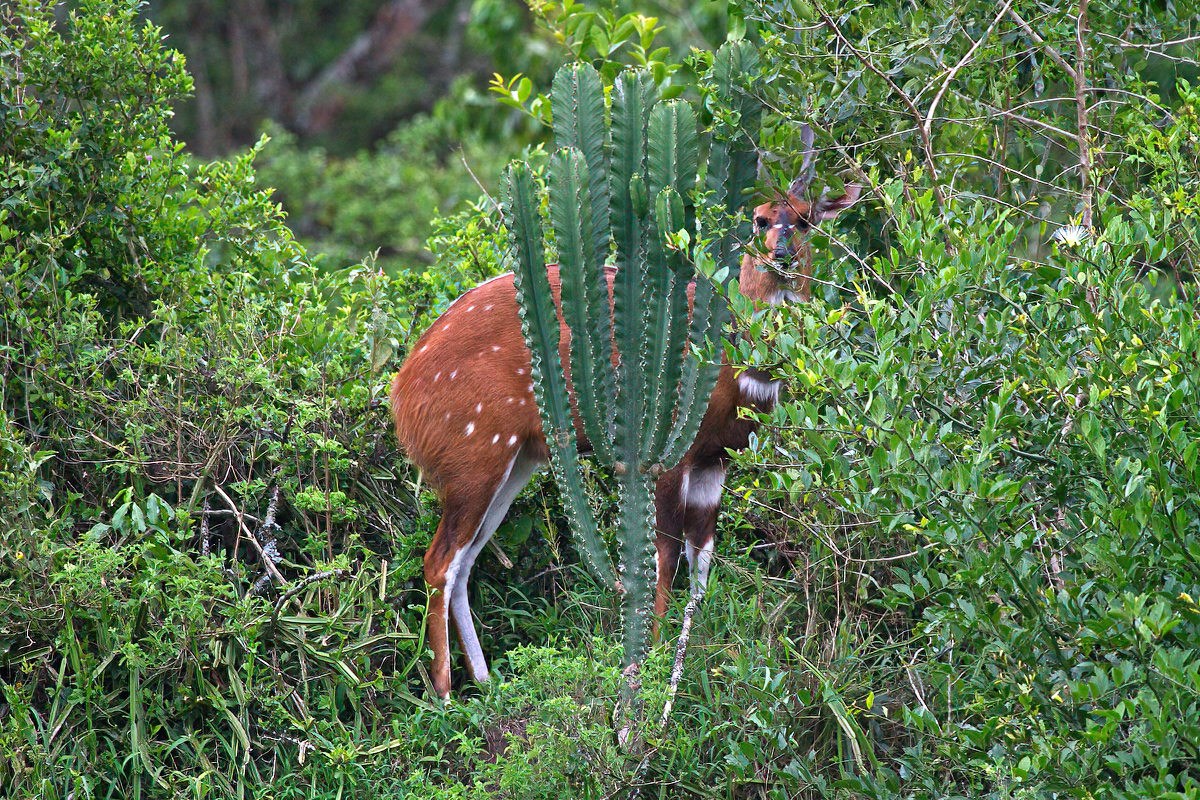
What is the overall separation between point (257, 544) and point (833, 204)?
8.24 ft

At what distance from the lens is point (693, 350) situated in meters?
3.59

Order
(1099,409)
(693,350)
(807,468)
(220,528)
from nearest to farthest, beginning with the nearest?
(1099,409) → (807,468) → (693,350) → (220,528)

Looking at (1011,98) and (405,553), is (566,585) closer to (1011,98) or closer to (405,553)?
(405,553)

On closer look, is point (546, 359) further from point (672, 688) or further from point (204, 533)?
point (204, 533)

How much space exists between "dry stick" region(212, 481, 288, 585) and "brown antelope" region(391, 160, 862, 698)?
54 cm

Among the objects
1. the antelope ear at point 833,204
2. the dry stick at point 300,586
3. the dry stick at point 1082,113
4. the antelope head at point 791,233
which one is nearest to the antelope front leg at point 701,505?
the antelope head at point 791,233

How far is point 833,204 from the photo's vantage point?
4.49 meters

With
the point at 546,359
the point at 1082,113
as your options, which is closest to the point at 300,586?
the point at 546,359

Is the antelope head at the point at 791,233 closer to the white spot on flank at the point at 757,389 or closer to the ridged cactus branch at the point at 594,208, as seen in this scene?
the white spot on flank at the point at 757,389

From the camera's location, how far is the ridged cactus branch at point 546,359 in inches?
156

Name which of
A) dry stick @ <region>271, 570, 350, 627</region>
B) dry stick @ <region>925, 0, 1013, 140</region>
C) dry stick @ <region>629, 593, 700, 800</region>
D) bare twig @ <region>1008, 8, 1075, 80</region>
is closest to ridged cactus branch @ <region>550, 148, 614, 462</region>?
dry stick @ <region>629, 593, 700, 800</region>

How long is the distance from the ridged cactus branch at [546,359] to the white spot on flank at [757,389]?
0.77 m

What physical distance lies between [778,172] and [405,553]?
6.70 ft

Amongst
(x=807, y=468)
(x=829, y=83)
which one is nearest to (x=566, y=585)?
(x=807, y=468)
